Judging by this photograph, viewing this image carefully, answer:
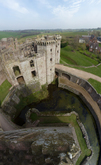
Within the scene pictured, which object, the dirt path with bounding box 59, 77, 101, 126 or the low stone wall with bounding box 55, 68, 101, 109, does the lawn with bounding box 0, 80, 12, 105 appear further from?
the low stone wall with bounding box 55, 68, 101, 109

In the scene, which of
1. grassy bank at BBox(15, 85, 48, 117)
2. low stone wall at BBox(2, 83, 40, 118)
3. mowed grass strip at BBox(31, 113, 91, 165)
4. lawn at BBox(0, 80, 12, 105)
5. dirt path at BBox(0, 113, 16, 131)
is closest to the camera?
dirt path at BBox(0, 113, 16, 131)

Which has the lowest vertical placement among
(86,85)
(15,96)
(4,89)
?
(15,96)

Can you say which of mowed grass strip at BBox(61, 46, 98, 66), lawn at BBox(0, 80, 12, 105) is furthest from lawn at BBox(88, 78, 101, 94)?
lawn at BBox(0, 80, 12, 105)

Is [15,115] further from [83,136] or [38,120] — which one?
[83,136]

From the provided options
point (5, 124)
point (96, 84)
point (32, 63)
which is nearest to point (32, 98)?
point (5, 124)

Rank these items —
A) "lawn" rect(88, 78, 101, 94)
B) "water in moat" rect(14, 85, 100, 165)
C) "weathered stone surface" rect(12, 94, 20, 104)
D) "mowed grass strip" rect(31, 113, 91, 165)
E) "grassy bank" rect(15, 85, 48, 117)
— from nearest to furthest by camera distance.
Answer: "mowed grass strip" rect(31, 113, 91, 165), "water in moat" rect(14, 85, 100, 165), "weathered stone surface" rect(12, 94, 20, 104), "grassy bank" rect(15, 85, 48, 117), "lawn" rect(88, 78, 101, 94)

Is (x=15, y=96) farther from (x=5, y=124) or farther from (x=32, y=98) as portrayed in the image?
(x=5, y=124)

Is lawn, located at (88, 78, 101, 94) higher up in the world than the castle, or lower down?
lower down

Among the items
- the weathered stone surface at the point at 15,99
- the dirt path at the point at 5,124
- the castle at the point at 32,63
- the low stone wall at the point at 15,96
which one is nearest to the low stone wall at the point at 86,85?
the castle at the point at 32,63

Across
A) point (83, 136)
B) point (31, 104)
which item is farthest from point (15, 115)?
point (83, 136)
